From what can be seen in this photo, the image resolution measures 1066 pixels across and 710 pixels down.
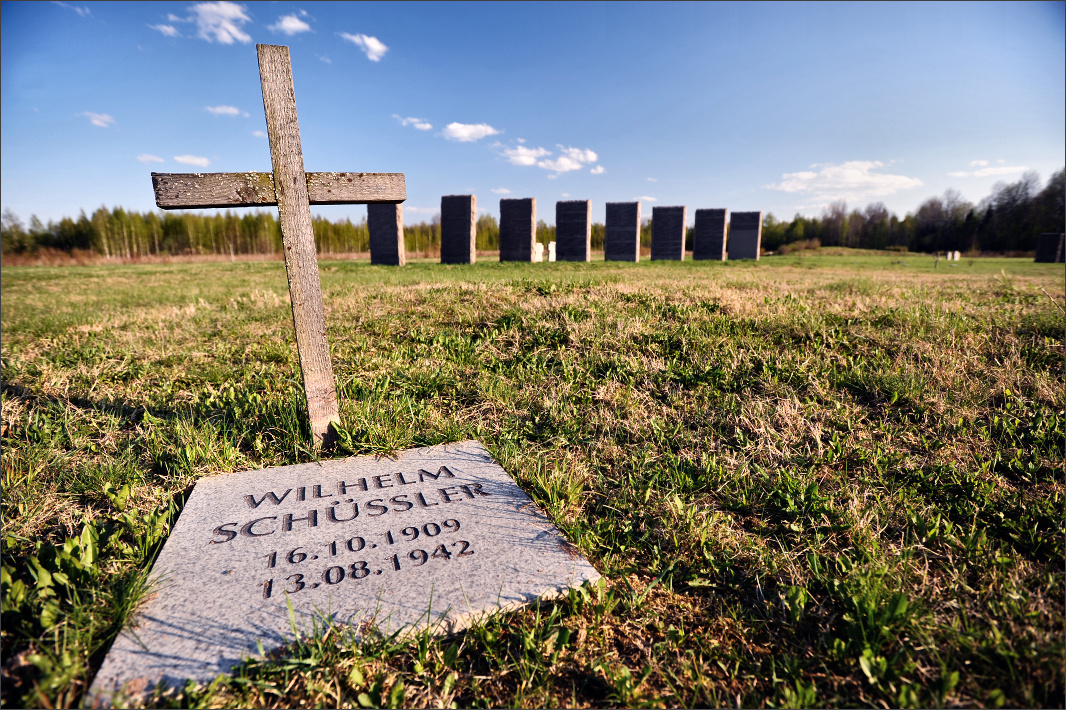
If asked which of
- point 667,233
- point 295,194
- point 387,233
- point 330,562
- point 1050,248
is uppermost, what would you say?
point 667,233

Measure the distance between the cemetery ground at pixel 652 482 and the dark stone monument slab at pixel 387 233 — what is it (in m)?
13.3

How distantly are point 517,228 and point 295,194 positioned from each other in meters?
17.7

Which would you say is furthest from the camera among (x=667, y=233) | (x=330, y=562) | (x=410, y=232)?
(x=410, y=232)

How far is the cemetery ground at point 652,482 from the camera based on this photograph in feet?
5.09

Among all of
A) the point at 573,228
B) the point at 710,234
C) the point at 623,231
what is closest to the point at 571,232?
the point at 573,228

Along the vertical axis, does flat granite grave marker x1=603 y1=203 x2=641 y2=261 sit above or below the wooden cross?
above

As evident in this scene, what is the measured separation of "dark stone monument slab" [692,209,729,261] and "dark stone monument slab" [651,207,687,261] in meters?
1.38

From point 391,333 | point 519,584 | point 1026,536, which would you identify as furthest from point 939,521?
point 391,333

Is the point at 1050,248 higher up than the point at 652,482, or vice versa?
the point at 1050,248

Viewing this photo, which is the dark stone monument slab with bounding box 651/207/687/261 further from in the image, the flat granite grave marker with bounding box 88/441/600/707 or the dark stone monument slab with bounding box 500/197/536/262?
the flat granite grave marker with bounding box 88/441/600/707

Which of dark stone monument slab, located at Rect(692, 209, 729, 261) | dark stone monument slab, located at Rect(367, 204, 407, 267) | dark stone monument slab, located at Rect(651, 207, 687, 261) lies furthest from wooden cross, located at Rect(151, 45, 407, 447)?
dark stone monument slab, located at Rect(692, 209, 729, 261)

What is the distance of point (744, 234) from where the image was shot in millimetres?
24422

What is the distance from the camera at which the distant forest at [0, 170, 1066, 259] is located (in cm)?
3884

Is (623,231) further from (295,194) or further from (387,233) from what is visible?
(295,194)
